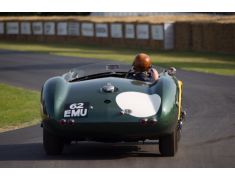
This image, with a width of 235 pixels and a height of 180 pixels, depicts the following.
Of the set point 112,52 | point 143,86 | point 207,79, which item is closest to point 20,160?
point 143,86

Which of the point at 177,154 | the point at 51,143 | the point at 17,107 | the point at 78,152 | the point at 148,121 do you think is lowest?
the point at 17,107

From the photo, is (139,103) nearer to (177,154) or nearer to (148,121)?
(148,121)

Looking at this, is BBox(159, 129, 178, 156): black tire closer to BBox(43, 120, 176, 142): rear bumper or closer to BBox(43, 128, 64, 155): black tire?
BBox(43, 120, 176, 142): rear bumper

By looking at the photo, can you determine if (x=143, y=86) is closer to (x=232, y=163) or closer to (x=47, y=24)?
(x=232, y=163)

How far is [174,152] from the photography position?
32.1ft

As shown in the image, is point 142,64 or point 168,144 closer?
point 168,144

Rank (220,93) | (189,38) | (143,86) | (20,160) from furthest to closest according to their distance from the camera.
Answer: (189,38)
(220,93)
(143,86)
(20,160)

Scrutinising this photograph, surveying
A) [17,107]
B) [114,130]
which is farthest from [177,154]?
[17,107]

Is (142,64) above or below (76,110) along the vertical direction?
below

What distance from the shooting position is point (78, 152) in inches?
405

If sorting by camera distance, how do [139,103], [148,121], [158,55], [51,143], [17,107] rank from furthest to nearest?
[158,55]
[17,107]
[51,143]
[139,103]
[148,121]

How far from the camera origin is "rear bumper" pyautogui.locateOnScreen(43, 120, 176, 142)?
944 cm

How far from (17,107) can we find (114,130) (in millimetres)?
7604

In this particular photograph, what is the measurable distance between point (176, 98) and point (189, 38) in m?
27.3
